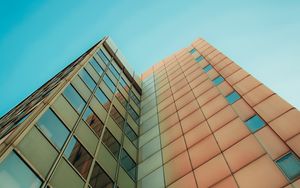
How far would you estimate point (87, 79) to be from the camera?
20297 mm

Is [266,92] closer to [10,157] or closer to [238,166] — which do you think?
[238,166]

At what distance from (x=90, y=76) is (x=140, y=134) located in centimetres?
625

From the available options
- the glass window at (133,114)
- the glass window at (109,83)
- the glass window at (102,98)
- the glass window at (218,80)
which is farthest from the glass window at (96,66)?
the glass window at (218,80)

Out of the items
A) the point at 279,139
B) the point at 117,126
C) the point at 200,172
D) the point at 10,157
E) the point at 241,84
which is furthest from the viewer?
the point at 117,126

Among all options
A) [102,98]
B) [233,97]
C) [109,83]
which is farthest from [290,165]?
[109,83]

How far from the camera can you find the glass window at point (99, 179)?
13436 mm

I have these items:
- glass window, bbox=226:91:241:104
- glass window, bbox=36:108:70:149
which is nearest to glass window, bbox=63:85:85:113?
glass window, bbox=36:108:70:149

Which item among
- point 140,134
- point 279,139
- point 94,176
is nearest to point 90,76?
point 140,134

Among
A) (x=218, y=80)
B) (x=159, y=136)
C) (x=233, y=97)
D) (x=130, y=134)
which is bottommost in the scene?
(x=159, y=136)

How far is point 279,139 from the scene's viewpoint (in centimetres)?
1173

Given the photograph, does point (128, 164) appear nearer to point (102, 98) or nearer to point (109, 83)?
point (102, 98)

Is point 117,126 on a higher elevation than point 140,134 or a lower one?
higher

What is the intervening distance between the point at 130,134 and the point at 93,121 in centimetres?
408

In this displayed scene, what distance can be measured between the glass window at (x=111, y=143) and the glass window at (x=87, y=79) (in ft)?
13.3
